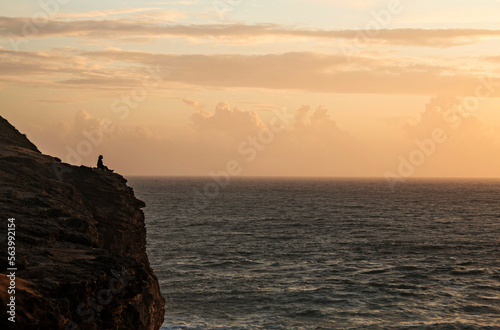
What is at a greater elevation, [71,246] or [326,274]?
[71,246]

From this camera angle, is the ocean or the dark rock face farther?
the ocean

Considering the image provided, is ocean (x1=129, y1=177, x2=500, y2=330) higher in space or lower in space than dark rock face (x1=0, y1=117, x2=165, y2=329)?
lower

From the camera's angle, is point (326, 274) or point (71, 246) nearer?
point (71, 246)

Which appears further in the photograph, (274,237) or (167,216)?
(167,216)

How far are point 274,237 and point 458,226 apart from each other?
4283cm

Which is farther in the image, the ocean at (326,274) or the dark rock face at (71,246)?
the ocean at (326,274)

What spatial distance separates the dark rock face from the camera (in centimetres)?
1947

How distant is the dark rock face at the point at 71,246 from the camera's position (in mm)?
19469

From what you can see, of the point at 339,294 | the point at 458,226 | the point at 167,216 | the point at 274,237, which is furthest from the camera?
the point at 167,216

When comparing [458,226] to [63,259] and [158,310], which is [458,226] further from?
[63,259]

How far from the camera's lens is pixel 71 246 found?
25484 millimetres

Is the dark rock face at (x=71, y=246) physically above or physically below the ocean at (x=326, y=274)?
above

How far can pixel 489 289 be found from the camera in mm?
48156

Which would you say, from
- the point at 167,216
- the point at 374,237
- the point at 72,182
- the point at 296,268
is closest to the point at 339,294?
the point at 296,268
